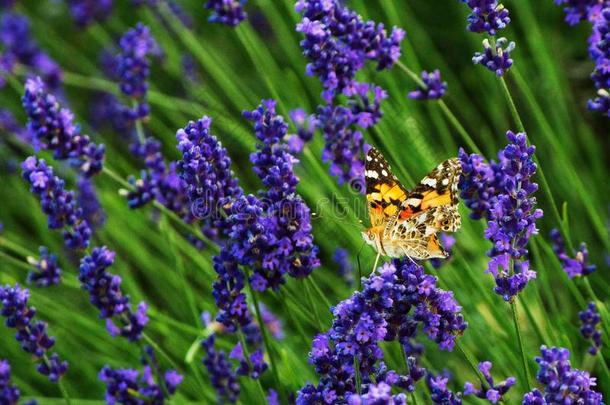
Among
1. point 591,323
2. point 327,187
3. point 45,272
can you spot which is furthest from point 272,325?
point 591,323

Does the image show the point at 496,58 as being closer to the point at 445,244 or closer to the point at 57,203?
the point at 445,244

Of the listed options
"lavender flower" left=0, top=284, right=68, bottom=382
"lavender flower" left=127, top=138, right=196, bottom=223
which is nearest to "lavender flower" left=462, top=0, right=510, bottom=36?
"lavender flower" left=127, top=138, right=196, bottom=223

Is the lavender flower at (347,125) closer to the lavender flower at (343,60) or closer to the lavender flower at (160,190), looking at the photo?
the lavender flower at (343,60)

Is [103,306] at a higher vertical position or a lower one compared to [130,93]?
lower

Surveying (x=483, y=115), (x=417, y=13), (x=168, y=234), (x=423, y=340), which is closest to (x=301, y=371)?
(x=423, y=340)

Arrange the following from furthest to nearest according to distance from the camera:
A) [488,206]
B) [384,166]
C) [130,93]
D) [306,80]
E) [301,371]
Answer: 1. [306,80]
2. [130,93]
3. [301,371]
4. [384,166]
5. [488,206]

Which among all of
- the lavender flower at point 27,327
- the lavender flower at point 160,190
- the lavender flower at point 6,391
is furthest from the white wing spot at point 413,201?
the lavender flower at point 6,391

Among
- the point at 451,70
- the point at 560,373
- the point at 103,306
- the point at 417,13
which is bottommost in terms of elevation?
the point at 560,373

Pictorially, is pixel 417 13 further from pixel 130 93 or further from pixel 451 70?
pixel 130 93
